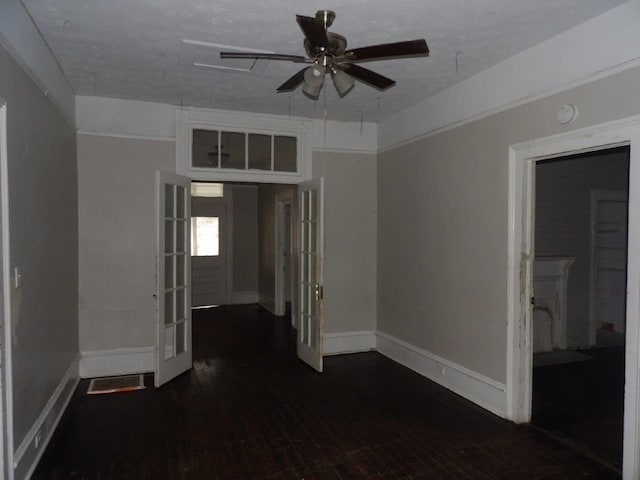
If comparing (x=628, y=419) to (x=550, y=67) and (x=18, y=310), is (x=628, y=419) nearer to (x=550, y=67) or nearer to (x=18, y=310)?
(x=550, y=67)

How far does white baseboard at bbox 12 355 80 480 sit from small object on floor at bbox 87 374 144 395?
8.0 inches

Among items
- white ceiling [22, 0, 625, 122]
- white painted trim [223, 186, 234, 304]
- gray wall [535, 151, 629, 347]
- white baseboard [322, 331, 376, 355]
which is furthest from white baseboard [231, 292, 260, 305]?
gray wall [535, 151, 629, 347]

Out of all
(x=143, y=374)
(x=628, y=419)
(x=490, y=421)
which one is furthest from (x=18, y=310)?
(x=628, y=419)

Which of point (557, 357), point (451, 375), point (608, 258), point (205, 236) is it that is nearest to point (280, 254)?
point (205, 236)

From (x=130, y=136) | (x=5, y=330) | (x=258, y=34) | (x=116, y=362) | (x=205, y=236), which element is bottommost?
(x=116, y=362)

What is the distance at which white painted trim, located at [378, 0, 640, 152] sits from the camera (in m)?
2.62

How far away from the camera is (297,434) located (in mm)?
3232

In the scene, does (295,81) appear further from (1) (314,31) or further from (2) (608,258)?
(2) (608,258)

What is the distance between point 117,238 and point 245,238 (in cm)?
462

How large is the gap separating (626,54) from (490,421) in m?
2.64

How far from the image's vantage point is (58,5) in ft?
Answer: 8.66

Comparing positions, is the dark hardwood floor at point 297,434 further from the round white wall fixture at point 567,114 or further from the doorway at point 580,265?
the round white wall fixture at point 567,114

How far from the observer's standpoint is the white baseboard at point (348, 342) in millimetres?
5262

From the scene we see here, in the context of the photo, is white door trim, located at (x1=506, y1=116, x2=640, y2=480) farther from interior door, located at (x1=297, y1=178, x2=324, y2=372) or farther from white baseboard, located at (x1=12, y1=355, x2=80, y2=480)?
white baseboard, located at (x1=12, y1=355, x2=80, y2=480)
